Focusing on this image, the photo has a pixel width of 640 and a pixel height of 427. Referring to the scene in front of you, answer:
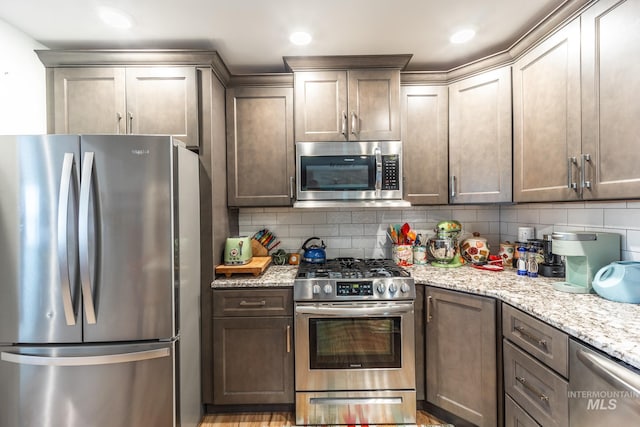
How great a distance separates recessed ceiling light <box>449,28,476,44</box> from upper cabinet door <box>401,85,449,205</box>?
353mm

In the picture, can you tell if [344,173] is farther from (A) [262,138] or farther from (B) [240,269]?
(B) [240,269]

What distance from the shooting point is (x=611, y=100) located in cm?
126

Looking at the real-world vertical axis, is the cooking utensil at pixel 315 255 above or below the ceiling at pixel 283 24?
below

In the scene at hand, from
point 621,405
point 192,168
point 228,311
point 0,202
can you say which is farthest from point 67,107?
point 621,405

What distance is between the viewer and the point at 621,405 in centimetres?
89

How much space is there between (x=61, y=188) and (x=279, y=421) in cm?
187

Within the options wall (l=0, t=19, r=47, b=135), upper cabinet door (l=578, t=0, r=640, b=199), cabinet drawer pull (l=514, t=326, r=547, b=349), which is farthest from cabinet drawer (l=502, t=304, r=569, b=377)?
wall (l=0, t=19, r=47, b=135)

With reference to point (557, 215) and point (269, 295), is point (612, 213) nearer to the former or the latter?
point (557, 215)

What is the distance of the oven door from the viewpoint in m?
1.77

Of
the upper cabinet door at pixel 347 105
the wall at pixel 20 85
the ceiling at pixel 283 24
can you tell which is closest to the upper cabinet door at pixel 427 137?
the upper cabinet door at pixel 347 105

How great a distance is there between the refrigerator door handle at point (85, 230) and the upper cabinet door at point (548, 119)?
249cm

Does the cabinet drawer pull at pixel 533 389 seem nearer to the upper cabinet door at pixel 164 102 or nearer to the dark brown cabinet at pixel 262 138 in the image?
the dark brown cabinet at pixel 262 138

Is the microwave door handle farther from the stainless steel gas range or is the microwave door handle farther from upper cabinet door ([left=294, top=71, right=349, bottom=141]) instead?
the stainless steel gas range

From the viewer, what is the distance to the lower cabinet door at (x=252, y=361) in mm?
1851
